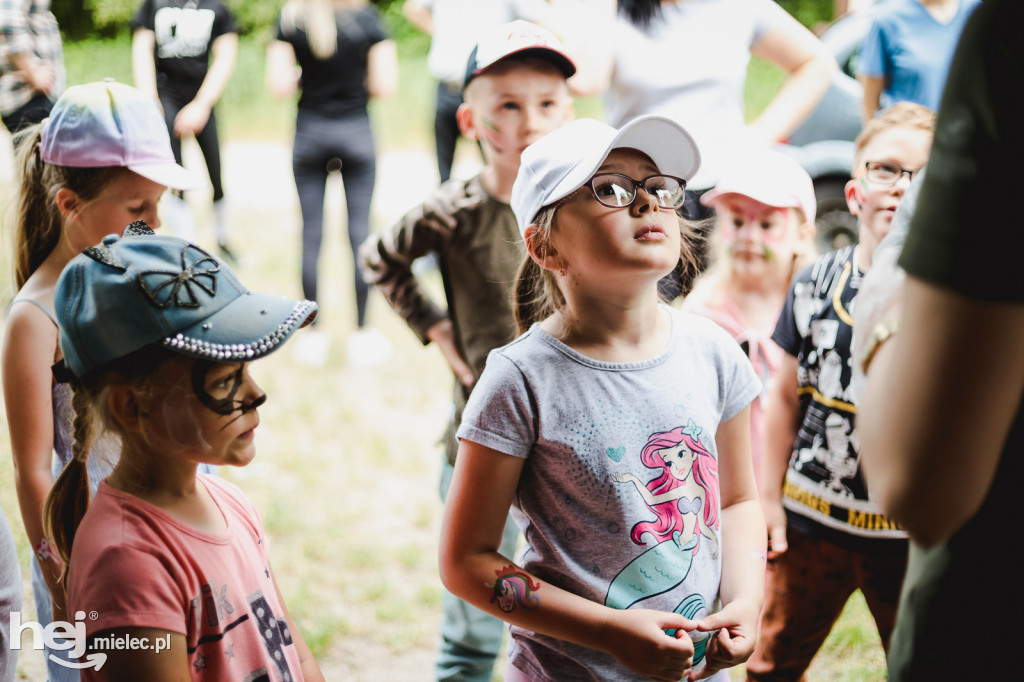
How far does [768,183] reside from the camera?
2.49 m

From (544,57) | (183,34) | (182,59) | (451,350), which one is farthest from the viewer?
(182,59)

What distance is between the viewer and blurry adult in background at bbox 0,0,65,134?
4.20 m

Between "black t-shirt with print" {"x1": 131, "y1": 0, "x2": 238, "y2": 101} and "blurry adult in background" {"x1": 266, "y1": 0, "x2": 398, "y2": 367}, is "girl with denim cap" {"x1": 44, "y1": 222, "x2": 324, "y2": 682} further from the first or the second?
"black t-shirt with print" {"x1": 131, "y1": 0, "x2": 238, "y2": 101}

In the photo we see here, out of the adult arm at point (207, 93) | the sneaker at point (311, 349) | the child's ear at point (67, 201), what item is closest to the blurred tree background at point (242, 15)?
the adult arm at point (207, 93)

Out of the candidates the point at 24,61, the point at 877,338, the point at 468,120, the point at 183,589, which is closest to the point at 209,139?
the point at 24,61

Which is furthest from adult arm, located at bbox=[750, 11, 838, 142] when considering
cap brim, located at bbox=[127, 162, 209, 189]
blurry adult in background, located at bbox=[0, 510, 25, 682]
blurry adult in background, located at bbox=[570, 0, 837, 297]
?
blurry adult in background, located at bbox=[0, 510, 25, 682]

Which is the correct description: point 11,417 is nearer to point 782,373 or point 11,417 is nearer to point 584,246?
point 584,246

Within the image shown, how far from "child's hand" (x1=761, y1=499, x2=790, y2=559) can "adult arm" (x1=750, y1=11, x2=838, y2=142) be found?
1419mm

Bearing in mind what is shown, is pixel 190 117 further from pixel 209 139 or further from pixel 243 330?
pixel 243 330

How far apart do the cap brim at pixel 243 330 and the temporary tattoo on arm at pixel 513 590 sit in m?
0.55

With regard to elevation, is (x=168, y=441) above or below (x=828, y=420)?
below

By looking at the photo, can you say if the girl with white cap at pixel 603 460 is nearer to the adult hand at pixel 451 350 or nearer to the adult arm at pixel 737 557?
the adult arm at pixel 737 557

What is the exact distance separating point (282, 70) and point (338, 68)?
39 cm

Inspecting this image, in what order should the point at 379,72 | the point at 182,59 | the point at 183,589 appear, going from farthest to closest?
the point at 379,72
the point at 182,59
the point at 183,589
